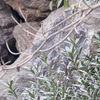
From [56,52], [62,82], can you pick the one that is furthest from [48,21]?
[62,82]

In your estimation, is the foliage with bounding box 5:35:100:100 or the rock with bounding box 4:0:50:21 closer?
the foliage with bounding box 5:35:100:100

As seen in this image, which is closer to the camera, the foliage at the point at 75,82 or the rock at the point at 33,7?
the foliage at the point at 75,82

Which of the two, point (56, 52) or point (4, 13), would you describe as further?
point (4, 13)

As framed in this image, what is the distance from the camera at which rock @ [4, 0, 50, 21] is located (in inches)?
158

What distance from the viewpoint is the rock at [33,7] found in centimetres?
402

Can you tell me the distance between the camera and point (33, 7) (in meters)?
4.09

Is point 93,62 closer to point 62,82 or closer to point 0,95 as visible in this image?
point 62,82

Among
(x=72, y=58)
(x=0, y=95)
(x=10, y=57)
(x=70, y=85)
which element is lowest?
(x=10, y=57)

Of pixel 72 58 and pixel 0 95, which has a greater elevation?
pixel 72 58

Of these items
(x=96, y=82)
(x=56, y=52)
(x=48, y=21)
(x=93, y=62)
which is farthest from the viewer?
(x=48, y=21)

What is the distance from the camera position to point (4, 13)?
445 centimetres

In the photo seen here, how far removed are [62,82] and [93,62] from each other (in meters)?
0.23

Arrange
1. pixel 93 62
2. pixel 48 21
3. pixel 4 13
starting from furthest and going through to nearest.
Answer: pixel 4 13 < pixel 48 21 < pixel 93 62

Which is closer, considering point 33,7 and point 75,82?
point 75,82
